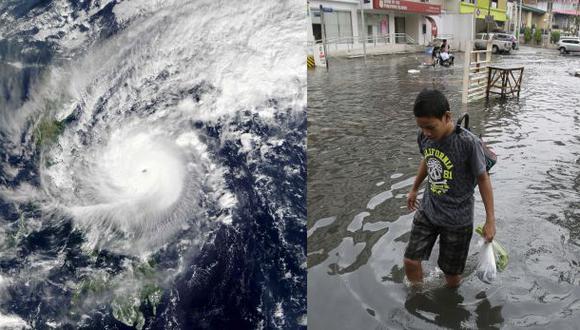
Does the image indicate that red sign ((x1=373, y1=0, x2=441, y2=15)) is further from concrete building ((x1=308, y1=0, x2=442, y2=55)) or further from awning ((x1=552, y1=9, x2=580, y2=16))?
awning ((x1=552, y1=9, x2=580, y2=16))

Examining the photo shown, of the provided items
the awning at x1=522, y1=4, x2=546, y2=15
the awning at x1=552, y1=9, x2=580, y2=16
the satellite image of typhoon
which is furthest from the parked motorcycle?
the awning at x1=552, y1=9, x2=580, y2=16

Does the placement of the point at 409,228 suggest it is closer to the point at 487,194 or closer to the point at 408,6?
the point at 487,194

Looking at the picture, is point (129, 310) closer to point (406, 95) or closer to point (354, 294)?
point (354, 294)

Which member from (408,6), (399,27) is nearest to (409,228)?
(408,6)

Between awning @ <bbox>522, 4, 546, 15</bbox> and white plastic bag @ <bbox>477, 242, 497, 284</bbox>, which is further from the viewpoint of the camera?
awning @ <bbox>522, 4, 546, 15</bbox>

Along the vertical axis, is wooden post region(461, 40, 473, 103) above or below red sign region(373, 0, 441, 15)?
below

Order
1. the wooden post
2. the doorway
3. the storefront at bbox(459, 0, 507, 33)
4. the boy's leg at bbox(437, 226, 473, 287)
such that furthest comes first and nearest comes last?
the storefront at bbox(459, 0, 507, 33), the doorway, the wooden post, the boy's leg at bbox(437, 226, 473, 287)

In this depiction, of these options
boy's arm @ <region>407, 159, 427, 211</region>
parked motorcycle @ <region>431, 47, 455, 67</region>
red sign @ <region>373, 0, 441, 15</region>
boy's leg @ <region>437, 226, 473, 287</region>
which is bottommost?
parked motorcycle @ <region>431, 47, 455, 67</region>

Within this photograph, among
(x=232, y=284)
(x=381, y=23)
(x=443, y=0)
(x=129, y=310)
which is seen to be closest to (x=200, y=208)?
(x=232, y=284)
